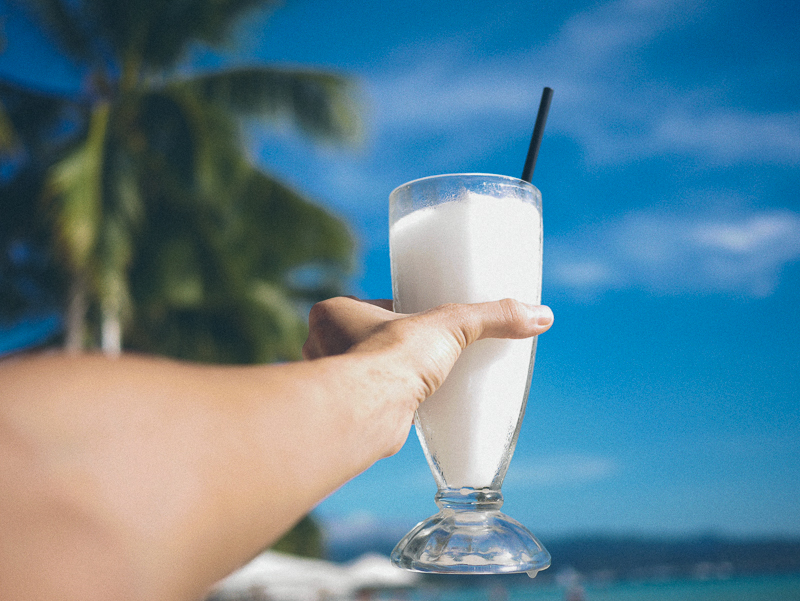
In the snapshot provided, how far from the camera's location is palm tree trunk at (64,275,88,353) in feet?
30.2

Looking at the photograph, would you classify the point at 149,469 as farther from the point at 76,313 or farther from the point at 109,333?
the point at 109,333

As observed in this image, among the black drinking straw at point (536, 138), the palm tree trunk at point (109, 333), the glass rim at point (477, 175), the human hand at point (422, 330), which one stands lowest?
the human hand at point (422, 330)

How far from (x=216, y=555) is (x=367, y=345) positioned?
38 cm

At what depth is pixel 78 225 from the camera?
7.81 meters

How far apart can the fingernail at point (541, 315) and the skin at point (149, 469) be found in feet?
1.50

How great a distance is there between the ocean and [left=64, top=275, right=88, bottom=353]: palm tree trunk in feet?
132

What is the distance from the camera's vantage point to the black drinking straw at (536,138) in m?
1.30

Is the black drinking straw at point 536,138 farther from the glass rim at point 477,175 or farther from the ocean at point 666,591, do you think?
the ocean at point 666,591

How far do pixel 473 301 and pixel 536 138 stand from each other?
0.36 m

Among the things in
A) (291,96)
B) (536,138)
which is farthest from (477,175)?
(291,96)

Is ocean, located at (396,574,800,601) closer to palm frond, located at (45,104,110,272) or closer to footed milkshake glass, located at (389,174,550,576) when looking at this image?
palm frond, located at (45,104,110,272)

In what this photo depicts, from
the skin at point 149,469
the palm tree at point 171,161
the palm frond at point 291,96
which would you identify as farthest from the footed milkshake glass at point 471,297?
the palm frond at point 291,96

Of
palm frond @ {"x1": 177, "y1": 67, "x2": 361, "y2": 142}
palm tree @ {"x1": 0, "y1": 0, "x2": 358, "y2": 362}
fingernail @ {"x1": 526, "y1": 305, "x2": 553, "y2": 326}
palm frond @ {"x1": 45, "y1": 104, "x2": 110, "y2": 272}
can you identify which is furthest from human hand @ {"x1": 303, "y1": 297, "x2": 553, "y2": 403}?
palm frond @ {"x1": 177, "y1": 67, "x2": 361, "y2": 142}

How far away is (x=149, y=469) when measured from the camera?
55 cm
